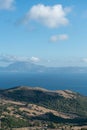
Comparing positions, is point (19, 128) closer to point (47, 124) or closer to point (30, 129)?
point (30, 129)

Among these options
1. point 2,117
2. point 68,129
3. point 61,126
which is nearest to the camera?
point 68,129

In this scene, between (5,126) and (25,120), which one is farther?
(25,120)

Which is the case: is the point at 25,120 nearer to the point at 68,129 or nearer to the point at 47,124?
the point at 47,124

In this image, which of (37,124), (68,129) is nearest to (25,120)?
(37,124)

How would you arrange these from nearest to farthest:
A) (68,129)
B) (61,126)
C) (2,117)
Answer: (68,129) → (61,126) → (2,117)

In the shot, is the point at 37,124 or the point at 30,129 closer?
the point at 30,129

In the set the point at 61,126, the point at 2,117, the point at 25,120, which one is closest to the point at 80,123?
the point at 61,126

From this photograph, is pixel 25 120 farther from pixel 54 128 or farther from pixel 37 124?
pixel 54 128
